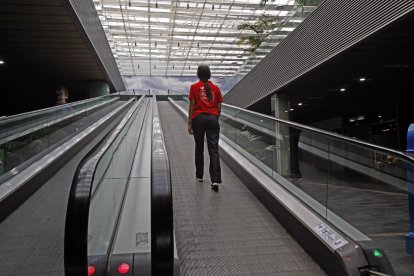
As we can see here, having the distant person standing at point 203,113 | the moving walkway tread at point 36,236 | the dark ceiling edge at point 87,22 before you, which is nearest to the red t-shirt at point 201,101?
the distant person standing at point 203,113

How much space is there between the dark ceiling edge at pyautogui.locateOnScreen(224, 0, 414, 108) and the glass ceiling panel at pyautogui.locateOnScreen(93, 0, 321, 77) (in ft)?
2.02

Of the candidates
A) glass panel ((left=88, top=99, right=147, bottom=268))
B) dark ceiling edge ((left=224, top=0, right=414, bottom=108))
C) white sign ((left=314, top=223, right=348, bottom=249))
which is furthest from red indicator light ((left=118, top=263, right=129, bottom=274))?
dark ceiling edge ((left=224, top=0, right=414, bottom=108))

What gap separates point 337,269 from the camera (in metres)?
2.96

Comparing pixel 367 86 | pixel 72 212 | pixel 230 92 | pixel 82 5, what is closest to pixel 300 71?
pixel 367 86

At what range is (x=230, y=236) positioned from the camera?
149 inches

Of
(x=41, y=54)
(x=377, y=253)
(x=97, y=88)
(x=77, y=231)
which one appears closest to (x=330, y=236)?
(x=377, y=253)

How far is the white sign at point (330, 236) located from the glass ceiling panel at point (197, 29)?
9542mm

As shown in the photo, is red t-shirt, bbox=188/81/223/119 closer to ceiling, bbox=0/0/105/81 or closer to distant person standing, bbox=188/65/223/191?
distant person standing, bbox=188/65/223/191

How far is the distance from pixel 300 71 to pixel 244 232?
897 centimetres

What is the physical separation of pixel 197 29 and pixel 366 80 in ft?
55.3

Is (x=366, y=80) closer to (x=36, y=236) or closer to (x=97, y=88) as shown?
(x=36, y=236)

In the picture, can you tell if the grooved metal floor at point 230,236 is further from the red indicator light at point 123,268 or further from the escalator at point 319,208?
the red indicator light at point 123,268

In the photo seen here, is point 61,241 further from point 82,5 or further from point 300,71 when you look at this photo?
point 82,5

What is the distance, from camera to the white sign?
3127mm
